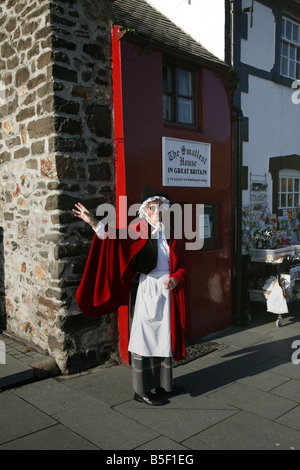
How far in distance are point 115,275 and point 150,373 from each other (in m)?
1.06

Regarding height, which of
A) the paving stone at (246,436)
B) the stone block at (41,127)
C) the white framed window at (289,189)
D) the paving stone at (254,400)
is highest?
the stone block at (41,127)

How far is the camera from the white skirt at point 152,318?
4.13 m

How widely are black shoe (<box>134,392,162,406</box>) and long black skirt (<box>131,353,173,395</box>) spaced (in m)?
0.05

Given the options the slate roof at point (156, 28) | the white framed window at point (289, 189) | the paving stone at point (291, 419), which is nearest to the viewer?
the paving stone at point (291, 419)

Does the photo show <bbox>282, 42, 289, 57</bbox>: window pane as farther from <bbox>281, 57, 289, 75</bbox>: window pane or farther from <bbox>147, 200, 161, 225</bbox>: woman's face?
<bbox>147, 200, 161, 225</bbox>: woman's face

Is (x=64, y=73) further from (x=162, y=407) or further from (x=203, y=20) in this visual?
(x=162, y=407)

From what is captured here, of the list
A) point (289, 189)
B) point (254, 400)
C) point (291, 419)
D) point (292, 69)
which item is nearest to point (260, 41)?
point (292, 69)

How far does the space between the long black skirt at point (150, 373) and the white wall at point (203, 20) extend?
16.6 ft

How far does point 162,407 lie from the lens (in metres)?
4.05

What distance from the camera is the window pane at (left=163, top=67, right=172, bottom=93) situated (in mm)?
5895

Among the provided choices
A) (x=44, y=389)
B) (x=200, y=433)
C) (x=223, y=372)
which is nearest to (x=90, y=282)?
(x=44, y=389)

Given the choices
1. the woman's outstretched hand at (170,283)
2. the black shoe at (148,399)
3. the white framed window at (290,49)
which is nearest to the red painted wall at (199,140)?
the woman's outstretched hand at (170,283)

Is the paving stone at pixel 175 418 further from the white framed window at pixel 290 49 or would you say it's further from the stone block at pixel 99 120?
the white framed window at pixel 290 49

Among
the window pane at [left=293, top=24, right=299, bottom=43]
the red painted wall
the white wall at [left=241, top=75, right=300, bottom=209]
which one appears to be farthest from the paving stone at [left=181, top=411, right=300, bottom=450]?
the window pane at [left=293, top=24, right=299, bottom=43]
